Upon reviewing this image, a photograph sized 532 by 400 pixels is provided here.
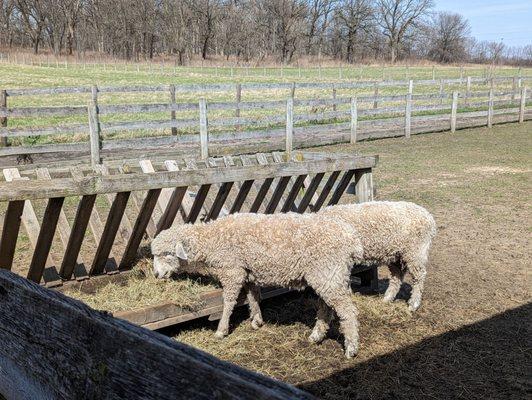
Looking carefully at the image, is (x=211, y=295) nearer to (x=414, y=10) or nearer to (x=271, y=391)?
(x=271, y=391)

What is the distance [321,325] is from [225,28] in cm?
7963

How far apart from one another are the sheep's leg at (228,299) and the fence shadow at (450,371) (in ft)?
3.31

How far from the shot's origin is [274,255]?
431 centimetres

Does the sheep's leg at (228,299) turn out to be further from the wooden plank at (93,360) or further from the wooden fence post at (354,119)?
the wooden fence post at (354,119)

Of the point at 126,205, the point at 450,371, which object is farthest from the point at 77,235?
the point at 450,371

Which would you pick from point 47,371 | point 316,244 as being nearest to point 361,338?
point 316,244

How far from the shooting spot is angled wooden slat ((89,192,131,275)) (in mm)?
4445

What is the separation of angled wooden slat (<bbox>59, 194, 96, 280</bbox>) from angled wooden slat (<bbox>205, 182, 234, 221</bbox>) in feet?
4.31

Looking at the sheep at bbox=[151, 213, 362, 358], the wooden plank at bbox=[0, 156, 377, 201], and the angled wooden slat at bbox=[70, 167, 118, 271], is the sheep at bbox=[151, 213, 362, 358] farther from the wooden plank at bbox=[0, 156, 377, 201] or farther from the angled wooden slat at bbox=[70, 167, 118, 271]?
the angled wooden slat at bbox=[70, 167, 118, 271]

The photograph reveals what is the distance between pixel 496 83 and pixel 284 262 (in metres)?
41.4

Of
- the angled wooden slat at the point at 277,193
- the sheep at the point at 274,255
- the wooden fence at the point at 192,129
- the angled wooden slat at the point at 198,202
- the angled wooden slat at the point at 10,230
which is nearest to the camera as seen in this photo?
the angled wooden slat at the point at 10,230

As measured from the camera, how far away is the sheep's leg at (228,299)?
4520mm

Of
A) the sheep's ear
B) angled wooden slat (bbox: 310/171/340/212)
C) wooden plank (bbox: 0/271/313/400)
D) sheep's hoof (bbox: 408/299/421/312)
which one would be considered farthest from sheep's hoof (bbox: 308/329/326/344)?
wooden plank (bbox: 0/271/313/400)

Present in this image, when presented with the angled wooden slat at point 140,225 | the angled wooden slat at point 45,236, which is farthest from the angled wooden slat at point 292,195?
the angled wooden slat at point 45,236
